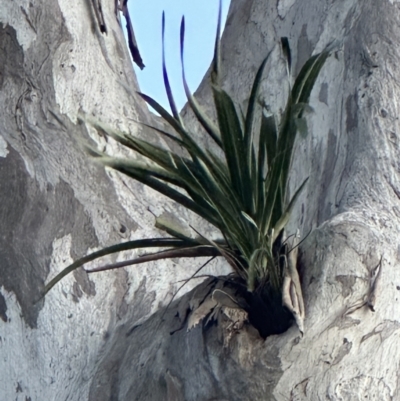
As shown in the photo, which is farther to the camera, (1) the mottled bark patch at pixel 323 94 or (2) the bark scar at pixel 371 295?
(1) the mottled bark patch at pixel 323 94

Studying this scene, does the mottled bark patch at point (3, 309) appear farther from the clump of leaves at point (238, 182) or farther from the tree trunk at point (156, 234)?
the clump of leaves at point (238, 182)

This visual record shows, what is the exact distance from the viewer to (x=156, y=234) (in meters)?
1.83

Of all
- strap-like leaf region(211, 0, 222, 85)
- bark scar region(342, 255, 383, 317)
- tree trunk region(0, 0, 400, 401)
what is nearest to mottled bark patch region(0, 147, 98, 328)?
tree trunk region(0, 0, 400, 401)

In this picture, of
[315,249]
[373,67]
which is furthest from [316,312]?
[373,67]

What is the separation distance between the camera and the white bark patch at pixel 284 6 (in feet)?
7.79

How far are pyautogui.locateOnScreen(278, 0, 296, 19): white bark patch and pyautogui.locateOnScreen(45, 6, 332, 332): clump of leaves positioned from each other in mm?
1032

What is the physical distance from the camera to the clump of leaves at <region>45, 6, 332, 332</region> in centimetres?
130

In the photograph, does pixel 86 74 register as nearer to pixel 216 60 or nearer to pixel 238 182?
pixel 216 60

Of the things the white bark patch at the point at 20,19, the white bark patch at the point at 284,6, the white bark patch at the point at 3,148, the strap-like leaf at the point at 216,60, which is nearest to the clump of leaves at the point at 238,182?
the strap-like leaf at the point at 216,60

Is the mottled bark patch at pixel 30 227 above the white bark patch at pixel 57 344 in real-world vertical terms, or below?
above

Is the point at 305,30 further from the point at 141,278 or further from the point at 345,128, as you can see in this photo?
the point at 141,278

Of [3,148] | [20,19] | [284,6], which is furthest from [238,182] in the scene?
[284,6]

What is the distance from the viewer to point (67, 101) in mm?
1947

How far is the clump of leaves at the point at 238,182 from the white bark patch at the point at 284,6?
103 centimetres
